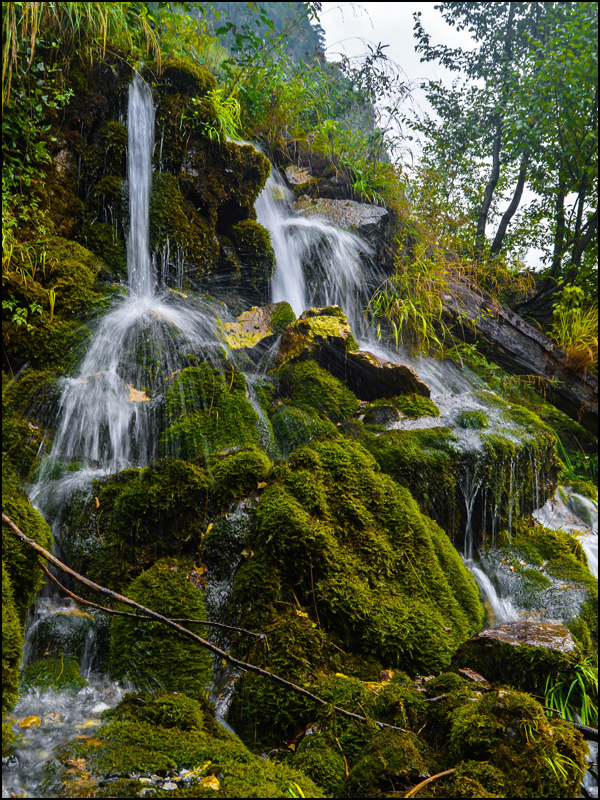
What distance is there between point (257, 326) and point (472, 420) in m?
2.69

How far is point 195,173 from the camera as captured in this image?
638 cm

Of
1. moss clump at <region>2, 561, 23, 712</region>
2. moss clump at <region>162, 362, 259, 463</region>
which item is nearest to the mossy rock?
moss clump at <region>2, 561, 23, 712</region>

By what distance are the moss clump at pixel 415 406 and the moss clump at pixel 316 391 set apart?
46 cm

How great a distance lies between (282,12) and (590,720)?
27230 millimetres

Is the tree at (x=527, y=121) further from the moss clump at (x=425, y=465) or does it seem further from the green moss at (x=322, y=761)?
the green moss at (x=322, y=761)

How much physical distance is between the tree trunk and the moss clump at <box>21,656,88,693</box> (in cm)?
655

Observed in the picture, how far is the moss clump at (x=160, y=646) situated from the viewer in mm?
2488

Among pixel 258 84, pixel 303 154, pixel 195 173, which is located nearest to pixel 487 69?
pixel 303 154

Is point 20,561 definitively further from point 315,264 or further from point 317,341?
point 315,264

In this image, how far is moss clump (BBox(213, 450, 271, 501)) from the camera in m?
3.25

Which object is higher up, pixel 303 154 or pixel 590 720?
pixel 303 154

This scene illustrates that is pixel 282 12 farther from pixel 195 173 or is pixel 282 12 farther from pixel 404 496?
pixel 404 496

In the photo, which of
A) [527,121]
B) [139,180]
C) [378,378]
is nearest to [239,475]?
[378,378]

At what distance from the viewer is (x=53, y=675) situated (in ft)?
8.26
